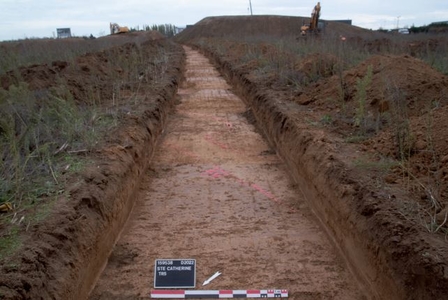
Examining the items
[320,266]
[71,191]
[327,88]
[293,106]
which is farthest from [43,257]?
[327,88]

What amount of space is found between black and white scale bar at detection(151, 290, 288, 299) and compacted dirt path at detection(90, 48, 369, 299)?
3.4 inches

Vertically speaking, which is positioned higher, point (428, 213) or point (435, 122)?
point (435, 122)

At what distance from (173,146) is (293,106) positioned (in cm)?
242

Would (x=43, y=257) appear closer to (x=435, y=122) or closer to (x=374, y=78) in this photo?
(x=435, y=122)

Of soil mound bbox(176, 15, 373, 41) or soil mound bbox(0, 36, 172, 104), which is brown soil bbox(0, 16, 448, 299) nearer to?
soil mound bbox(0, 36, 172, 104)

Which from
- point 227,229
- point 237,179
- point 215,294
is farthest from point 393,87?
point 215,294

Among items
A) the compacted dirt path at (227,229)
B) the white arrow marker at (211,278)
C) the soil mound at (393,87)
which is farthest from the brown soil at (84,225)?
the soil mound at (393,87)

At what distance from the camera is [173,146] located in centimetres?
847

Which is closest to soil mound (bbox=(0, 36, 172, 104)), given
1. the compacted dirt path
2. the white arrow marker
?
the compacted dirt path

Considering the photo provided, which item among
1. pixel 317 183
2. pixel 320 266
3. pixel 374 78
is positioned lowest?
pixel 320 266

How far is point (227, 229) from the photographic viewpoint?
16.7 feet

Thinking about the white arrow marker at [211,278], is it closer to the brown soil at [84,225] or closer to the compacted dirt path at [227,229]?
the compacted dirt path at [227,229]

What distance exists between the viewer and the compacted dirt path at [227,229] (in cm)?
412

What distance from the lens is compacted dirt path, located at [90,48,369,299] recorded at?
13.5 ft
